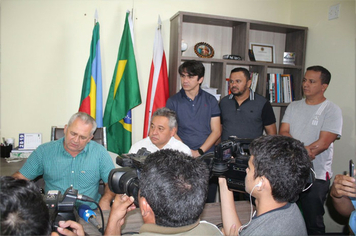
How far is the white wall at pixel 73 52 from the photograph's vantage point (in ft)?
9.94

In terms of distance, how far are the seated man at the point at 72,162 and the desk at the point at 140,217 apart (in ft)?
1.58

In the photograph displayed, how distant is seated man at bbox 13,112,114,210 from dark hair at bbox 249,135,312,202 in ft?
3.96

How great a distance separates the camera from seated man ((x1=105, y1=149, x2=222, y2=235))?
95cm

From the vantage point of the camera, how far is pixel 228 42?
3.69 meters

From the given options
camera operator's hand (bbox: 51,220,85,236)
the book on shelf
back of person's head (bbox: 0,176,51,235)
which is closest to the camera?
back of person's head (bbox: 0,176,51,235)

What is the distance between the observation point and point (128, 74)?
3.20 metres

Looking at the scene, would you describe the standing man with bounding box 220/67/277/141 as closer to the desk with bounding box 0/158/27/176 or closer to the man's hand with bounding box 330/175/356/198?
the man's hand with bounding box 330/175/356/198

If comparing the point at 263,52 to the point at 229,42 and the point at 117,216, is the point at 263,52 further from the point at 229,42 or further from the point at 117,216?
the point at 117,216

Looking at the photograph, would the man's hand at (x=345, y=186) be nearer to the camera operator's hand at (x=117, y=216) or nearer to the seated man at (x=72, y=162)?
the camera operator's hand at (x=117, y=216)

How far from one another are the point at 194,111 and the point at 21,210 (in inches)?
90.2

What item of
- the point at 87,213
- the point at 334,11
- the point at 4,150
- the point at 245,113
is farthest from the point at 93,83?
the point at 334,11

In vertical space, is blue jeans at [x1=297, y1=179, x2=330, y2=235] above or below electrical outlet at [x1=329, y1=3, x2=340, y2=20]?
below

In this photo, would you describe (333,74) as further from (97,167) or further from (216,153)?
(97,167)

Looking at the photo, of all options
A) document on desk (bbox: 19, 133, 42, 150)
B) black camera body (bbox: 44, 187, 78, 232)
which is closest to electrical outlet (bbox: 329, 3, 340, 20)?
black camera body (bbox: 44, 187, 78, 232)
